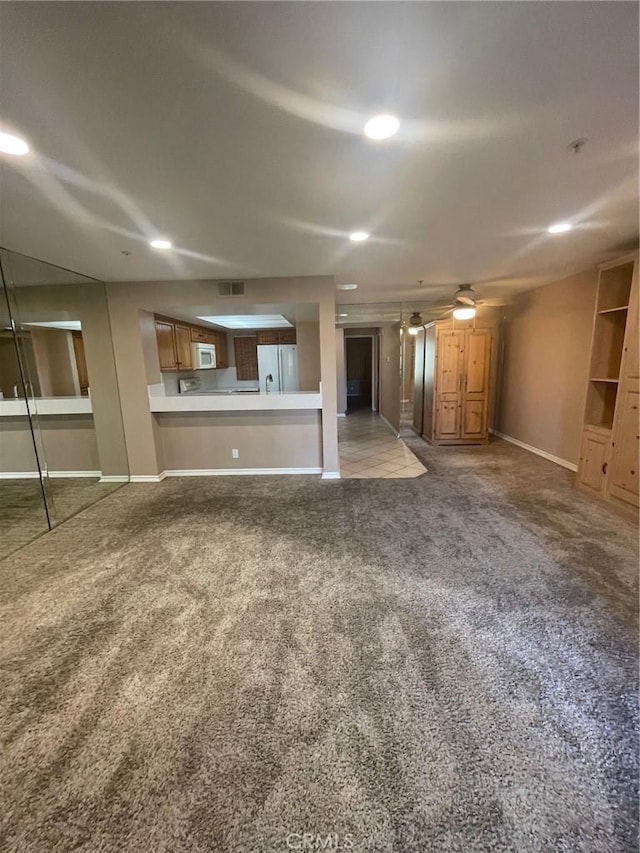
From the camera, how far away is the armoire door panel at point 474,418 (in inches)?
217

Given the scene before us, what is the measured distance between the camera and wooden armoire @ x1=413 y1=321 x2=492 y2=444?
532 centimetres

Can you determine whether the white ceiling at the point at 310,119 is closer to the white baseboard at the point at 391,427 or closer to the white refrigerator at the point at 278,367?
the white refrigerator at the point at 278,367

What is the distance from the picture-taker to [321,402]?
13.4 feet

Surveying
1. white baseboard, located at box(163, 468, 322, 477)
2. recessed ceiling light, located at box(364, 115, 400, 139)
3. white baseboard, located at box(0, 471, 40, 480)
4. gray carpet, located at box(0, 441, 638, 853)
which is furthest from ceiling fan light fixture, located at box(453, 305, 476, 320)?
white baseboard, located at box(0, 471, 40, 480)

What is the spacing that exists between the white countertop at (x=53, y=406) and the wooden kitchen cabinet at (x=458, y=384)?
492 centimetres

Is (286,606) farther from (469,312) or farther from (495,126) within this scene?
(469,312)

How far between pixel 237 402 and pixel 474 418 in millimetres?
3802

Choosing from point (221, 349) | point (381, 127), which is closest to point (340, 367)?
point (221, 349)

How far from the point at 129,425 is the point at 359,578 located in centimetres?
340

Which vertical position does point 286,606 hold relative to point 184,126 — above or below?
below

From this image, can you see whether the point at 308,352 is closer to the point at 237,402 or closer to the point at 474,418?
the point at 237,402

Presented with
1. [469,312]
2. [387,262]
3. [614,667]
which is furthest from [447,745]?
[469,312]

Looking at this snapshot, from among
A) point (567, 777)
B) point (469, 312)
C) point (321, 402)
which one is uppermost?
point (469, 312)

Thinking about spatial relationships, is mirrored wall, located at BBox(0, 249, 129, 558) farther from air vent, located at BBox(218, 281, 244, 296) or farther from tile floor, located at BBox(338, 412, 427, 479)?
tile floor, located at BBox(338, 412, 427, 479)
